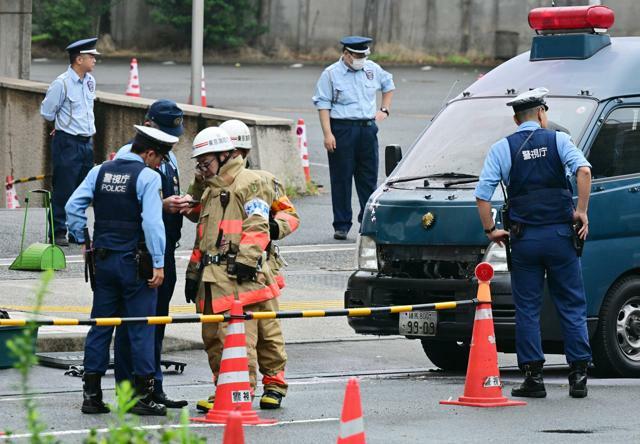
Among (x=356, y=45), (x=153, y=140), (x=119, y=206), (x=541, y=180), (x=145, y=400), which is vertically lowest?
(x=145, y=400)

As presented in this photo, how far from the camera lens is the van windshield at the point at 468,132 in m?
11.1

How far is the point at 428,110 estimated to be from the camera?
32.0m

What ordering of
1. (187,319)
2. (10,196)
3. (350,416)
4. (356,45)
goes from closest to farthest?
1. (350,416)
2. (187,319)
3. (356,45)
4. (10,196)

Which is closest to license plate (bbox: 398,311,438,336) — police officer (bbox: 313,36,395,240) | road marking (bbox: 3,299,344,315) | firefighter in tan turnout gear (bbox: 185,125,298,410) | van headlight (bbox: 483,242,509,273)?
van headlight (bbox: 483,242,509,273)

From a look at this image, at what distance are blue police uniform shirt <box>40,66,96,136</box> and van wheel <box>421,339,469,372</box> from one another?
5.41m

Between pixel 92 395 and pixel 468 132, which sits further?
pixel 468 132

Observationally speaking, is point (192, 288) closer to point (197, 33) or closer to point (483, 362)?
point (483, 362)

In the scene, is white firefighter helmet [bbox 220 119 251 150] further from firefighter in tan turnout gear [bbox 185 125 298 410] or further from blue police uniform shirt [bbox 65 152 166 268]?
blue police uniform shirt [bbox 65 152 166 268]

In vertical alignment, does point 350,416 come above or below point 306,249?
above

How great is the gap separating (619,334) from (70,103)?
6.74 meters

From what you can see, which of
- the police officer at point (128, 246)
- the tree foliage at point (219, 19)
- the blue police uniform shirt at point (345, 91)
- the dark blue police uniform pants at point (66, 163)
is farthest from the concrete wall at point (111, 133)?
the tree foliage at point (219, 19)

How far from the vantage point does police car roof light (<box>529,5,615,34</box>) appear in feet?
37.8

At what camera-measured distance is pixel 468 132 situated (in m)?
11.5

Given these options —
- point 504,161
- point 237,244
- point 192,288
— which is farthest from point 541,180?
point 192,288
